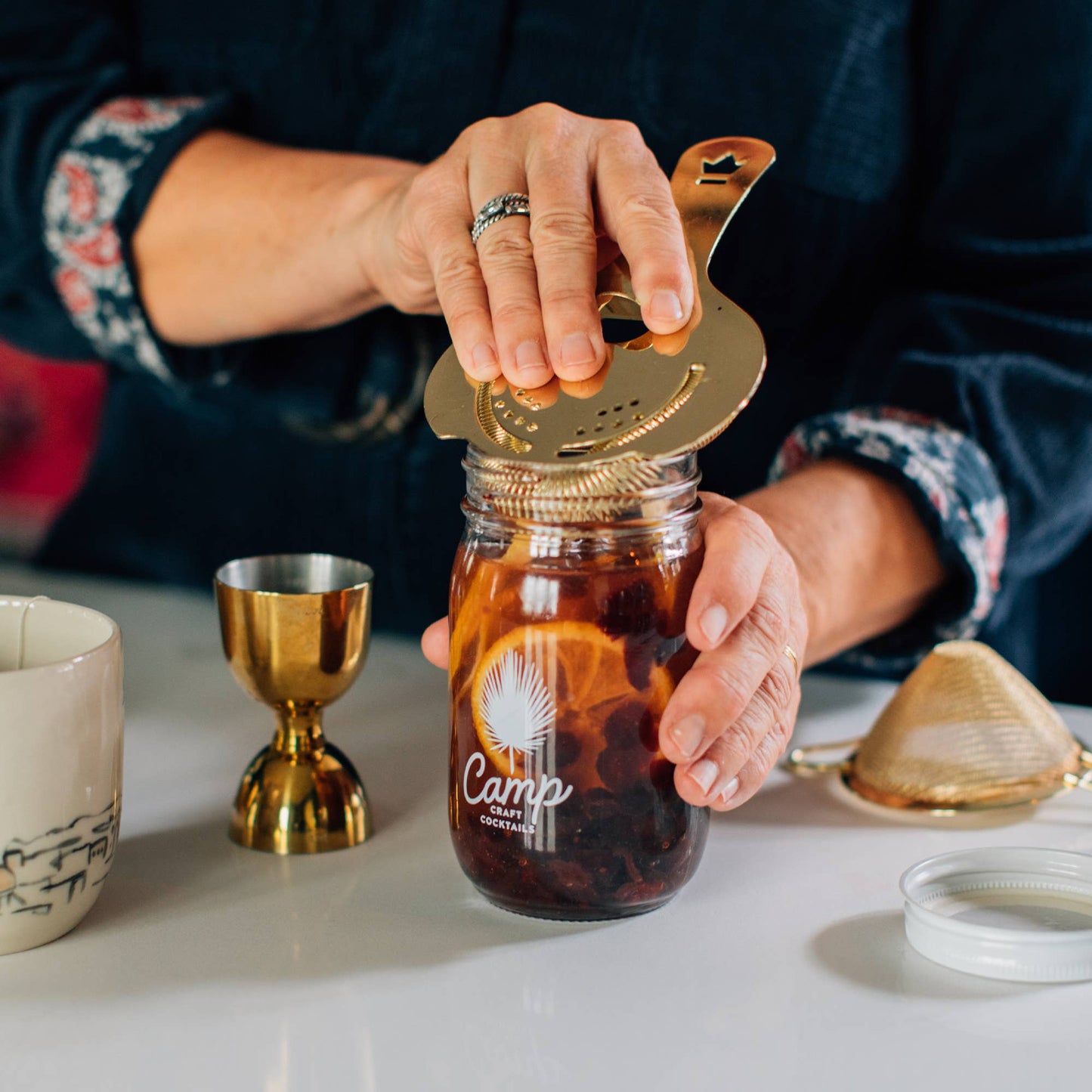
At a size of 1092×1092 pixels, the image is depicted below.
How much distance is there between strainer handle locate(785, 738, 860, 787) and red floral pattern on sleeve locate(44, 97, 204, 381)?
0.53m

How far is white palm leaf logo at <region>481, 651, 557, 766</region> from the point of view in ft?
1.50

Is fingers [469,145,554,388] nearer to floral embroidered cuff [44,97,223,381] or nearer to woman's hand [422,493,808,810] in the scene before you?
woman's hand [422,493,808,810]

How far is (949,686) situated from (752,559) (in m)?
0.18

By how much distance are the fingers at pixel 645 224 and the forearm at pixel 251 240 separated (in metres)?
0.22

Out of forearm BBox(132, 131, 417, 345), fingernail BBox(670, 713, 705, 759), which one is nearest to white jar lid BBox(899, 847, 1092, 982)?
fingernail BBox(670, 713, 705, 759)

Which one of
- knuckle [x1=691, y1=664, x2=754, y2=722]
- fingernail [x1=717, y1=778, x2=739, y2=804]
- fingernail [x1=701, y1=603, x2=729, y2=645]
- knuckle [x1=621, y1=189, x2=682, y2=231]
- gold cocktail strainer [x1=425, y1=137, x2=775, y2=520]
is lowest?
fingernail [x1=717, y1=778, x2=739, y2=804]

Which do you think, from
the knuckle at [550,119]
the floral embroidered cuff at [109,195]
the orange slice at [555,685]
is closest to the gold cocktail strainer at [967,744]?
the orange slice at [555,685]

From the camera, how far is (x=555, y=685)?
0.45 m

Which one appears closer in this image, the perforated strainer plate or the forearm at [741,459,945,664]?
the perforated strainer plate

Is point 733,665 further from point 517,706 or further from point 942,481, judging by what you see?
point 942,481

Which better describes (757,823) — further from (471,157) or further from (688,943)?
(471,157)

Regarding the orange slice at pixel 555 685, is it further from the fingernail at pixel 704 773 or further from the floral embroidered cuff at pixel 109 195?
the floral embroidered cuff at pixel 109 195

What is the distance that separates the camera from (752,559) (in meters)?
0.49

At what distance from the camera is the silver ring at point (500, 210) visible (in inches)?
21.4
